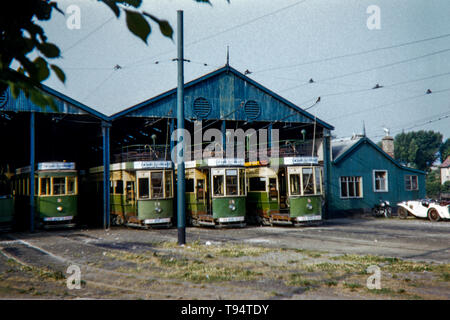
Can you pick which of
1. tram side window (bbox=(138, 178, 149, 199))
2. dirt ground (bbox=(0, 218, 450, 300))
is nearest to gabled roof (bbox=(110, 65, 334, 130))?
tram side window (bbox=(138, 178, 149, 199))

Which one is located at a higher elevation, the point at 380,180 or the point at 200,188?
the point at 380,180

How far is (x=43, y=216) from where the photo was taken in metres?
21.3

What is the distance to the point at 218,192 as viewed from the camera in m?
20.8

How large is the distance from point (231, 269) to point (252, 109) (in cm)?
1925

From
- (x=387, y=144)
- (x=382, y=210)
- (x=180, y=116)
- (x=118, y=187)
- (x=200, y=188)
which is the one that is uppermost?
(x=387, y=144)

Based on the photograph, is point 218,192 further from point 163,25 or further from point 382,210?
point 163,25

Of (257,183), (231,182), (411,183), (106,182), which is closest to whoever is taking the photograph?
(231,182)

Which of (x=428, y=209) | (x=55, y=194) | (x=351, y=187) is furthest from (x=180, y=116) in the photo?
(x=351, y=187)

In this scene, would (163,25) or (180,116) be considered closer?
(163,25)

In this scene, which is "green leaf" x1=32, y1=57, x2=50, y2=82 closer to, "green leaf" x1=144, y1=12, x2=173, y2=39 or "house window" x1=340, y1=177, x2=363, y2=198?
"green leaf" x1=144, y1=12, x2=173, y2=39

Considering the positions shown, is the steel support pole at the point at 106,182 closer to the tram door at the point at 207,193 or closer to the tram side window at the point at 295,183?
the tram door at the point at 207,193

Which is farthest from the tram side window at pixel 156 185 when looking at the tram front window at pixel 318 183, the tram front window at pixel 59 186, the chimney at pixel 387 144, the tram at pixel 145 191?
the chimney at pixel 387 144

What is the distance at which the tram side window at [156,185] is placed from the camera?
21.4 metres

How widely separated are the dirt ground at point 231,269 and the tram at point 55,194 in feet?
19.4
